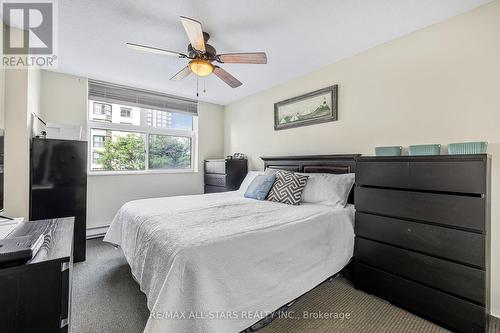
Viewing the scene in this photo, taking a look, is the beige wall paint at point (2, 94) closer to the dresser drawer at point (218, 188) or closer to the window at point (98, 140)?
the window at point (98, 140)

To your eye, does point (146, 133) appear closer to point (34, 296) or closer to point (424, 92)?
point (34, 296)

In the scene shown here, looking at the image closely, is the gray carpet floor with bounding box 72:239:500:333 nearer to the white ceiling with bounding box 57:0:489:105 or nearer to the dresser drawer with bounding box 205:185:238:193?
the dresser drawer with bounding box 205:185:238:193

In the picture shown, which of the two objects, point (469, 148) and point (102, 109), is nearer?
point (469, 148)

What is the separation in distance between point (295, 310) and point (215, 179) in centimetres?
275

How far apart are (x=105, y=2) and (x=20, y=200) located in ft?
6.82

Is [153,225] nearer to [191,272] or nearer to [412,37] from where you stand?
[191,272]

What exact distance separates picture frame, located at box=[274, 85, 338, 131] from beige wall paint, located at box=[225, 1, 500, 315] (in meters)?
0.09

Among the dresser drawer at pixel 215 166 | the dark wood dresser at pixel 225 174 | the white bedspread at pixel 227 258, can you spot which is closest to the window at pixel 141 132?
the dresser drawer at pixel 215 166

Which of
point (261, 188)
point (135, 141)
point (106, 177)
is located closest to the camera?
point (261, 188)

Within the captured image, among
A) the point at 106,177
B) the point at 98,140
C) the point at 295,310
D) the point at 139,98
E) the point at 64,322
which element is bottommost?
the point at 295,310

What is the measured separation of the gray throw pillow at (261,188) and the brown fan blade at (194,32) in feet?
5.43

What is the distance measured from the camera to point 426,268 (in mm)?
A: 1635

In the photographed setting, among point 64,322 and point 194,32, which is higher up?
point 194,32

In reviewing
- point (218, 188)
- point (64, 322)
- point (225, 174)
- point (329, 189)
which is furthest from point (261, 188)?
point (64, 322)
